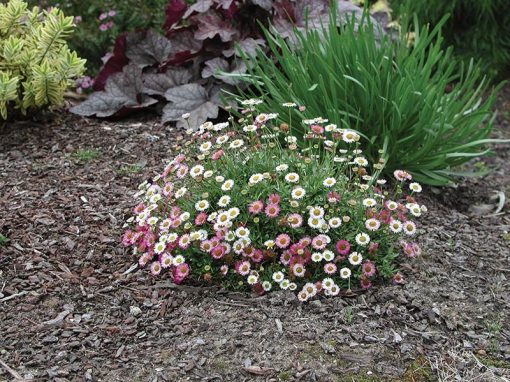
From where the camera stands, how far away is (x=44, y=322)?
261cm

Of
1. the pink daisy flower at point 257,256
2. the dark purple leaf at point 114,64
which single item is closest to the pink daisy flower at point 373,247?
the pink daisy flower at point 257,256

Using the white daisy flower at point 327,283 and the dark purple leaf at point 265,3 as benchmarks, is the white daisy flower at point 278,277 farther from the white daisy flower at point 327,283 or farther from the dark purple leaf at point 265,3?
the dark purple leaf at point 265,3

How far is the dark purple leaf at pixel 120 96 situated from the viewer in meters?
4.33

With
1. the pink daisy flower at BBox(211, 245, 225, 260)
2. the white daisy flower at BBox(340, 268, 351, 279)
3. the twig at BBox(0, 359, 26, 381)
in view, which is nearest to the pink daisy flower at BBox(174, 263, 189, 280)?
the pink daisy flower at BBox(211, 245, 225, 260)

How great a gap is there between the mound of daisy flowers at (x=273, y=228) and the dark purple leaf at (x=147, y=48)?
1.73 meters

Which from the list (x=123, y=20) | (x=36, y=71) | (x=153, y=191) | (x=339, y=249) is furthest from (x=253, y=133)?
(x=123, y=20)

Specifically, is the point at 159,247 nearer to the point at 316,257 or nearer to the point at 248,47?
the point at 316,257

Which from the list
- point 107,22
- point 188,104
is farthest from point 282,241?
point 107,22

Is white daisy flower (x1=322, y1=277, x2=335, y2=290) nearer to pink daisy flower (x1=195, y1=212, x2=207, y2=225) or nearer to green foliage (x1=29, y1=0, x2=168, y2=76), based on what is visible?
pink daisy flower (x1=195, y1=212, x2=207, y2=225)

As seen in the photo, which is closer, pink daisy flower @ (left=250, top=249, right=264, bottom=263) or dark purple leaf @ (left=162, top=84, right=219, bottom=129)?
pink daisy flower @ (left=250, top=249, right=264, bottom=263)

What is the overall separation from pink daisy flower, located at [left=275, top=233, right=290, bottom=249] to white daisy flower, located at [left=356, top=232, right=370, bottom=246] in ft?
0.88

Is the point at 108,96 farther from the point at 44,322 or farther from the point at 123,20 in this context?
the point at 44,322

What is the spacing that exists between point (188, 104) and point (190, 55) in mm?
396

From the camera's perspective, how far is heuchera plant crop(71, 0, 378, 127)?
4.27 m
